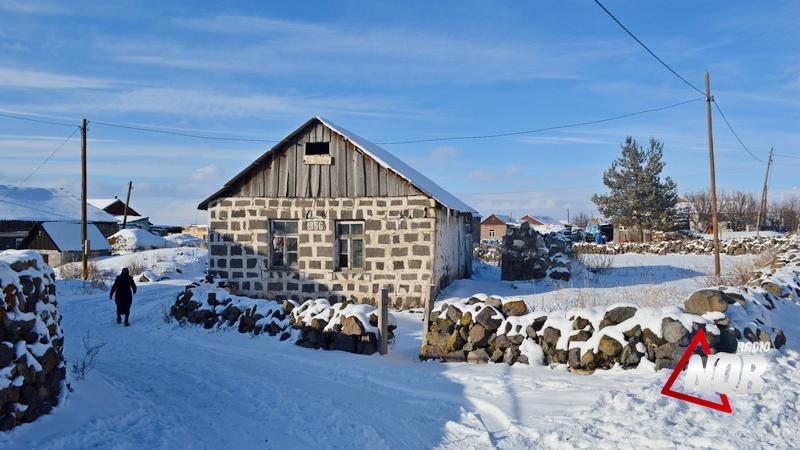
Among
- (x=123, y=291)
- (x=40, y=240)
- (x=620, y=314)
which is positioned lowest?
(x=123, y=291)

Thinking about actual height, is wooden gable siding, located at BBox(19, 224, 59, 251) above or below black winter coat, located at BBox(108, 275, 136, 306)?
above

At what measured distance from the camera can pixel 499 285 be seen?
1847 centimetres

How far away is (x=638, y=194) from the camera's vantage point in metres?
45.6

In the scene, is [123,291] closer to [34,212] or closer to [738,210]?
[34,212]

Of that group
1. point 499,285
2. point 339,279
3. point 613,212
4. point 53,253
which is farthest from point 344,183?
point 613,212

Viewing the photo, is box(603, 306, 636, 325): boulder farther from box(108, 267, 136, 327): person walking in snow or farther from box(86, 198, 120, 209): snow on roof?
box(86, 198, 120, 209): snow on roof

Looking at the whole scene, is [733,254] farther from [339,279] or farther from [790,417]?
[790,417]

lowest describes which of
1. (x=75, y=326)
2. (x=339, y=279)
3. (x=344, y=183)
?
(x=75, y=326)

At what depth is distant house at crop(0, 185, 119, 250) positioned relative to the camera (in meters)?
35.4

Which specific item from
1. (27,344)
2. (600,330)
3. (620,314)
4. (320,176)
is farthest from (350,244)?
(27,344)

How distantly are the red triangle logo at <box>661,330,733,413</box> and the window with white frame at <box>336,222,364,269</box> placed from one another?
372 inches

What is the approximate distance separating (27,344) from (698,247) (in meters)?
35.7

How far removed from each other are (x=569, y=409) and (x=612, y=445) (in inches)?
38.2

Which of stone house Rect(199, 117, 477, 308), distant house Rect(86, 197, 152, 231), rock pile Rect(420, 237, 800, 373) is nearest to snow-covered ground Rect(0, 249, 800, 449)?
rock pile Rect(420, 237, 800, 373)
